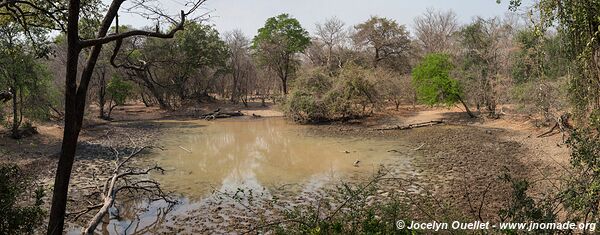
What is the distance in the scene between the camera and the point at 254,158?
16953 millimetres

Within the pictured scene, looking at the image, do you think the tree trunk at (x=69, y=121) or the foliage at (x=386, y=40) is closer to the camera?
the tree trunk at (x=69, y=121)

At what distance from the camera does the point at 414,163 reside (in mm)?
14617

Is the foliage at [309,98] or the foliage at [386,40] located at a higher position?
the foliage at [386,40]

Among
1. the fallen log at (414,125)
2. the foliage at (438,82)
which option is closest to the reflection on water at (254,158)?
the fallen log at (414,125)

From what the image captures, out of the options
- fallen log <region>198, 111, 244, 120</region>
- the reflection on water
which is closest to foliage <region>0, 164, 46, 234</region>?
the reflection on water

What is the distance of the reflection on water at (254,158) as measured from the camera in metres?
12.5

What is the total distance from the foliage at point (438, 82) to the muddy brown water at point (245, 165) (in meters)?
8.14

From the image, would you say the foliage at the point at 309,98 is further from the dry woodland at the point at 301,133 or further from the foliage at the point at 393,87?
the foliage at the point at 393,87

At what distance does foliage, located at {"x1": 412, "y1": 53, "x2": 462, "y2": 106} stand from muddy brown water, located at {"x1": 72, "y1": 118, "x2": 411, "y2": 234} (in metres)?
8.14

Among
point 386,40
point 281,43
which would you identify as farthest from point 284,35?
point 386,40

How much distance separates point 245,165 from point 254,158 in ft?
5.19

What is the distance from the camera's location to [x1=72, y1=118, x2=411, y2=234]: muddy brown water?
→ 9.40m

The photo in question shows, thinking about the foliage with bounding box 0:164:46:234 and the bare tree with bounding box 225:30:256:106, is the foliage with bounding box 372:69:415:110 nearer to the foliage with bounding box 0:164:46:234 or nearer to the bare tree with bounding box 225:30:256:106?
the bare tree with bounding box 225:30:256:106

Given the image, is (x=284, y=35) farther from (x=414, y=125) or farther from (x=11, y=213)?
(x=11, y=213)
